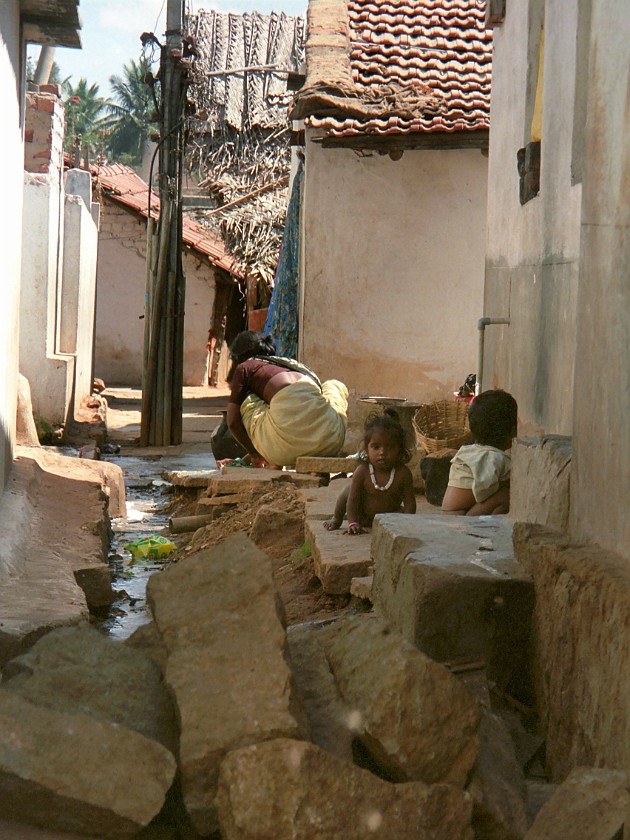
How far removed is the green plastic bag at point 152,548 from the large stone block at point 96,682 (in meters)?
4.34

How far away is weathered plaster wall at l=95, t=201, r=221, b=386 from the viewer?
2191 centimetres

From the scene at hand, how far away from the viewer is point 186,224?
23250mm

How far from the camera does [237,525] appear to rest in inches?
293

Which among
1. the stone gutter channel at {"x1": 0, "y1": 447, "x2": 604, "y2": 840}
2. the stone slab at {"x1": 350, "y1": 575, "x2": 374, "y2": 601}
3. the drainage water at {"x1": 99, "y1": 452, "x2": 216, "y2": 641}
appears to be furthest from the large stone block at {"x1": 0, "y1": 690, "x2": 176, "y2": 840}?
the drainage water at {"x1": 99, "y1": 452, "x2": 216, "y2": 641}

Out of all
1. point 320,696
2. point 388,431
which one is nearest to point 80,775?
point 320,696

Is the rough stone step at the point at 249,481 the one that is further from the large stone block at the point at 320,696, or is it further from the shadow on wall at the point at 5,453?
the large stone block at the point at 320,696

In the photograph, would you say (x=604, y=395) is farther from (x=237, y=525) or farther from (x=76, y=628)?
(x=237, y=525)

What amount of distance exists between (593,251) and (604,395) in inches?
18.4

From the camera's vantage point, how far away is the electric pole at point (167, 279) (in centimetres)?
1319

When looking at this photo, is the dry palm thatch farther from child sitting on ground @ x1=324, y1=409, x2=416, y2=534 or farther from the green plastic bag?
child sitting on ground @ x1=324, y1=409, x2=416, y2=534

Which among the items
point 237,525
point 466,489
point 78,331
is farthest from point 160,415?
point 466,489

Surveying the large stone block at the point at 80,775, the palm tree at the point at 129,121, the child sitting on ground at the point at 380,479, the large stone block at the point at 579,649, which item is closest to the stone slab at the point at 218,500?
the child sitting on ground at the point at 380,479

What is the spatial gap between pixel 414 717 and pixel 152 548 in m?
4.95

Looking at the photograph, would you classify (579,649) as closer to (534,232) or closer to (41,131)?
(534,232)
